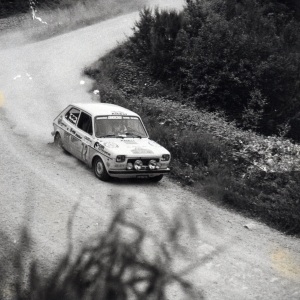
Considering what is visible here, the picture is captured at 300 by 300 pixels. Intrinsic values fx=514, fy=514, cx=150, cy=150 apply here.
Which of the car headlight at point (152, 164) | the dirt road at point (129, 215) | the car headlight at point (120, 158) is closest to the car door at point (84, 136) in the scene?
the dirt road at point (129, 215)

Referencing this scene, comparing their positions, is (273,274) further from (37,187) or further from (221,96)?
(221,96)

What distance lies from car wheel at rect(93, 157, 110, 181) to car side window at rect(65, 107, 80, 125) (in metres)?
1.70

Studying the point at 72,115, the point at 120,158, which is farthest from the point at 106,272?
the point at 72,115

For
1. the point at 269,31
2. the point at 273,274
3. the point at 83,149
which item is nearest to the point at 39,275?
the point at 273,274

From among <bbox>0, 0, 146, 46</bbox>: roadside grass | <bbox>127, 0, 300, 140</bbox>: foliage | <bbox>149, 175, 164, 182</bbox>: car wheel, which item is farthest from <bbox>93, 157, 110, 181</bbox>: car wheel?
<bbox>0, 0, 146, 46</bbox>: roadside grass

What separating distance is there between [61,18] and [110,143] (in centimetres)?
1958

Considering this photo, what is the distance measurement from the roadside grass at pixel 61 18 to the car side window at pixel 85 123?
15032 mm

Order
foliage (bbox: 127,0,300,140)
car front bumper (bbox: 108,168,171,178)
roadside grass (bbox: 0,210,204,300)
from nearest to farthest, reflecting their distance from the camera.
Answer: roadside grass (bbox: 0,210,204,300)
car front bumper (bbox: 108,168,171,178)
foliage (bbox: 127,0,300,140)

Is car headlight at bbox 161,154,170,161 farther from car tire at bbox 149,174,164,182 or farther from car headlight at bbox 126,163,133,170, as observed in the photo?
car headlight at bbox 126,163,133,170

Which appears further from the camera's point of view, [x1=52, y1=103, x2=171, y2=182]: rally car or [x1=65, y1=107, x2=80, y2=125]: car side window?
[x1=65, y1=107, x2=80, y2=125]: car side window

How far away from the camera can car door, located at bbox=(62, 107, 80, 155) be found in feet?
41.4

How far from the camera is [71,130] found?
41.7 feet

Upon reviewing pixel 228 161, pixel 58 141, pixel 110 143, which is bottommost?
pixel 228 161

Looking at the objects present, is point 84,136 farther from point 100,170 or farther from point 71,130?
point 100,170
